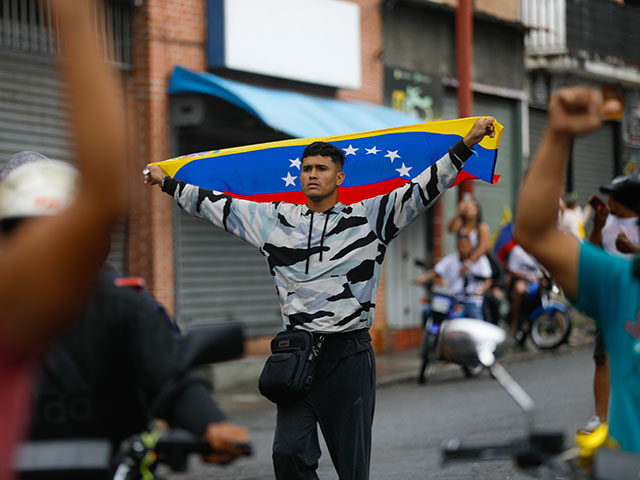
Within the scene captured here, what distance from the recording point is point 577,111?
3033 millimetres

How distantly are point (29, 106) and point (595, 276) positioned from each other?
10.3 meters

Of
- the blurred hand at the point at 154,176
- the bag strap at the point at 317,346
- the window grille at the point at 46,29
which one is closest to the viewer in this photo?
the bag strap at the point at 317,346

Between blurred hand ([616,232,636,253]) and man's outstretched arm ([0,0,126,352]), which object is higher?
man's outstretched arm ([0,0,126,352])

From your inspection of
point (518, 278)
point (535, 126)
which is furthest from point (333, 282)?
point (535, 126)

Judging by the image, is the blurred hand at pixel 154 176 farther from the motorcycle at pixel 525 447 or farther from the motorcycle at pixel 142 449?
the motorcycle at pixel 525 447

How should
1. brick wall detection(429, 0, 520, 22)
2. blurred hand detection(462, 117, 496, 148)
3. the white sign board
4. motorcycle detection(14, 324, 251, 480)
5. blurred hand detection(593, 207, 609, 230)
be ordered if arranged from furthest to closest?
brick wall detection(429, 0, 520, 22) → the white sign board → blurred hand detection(593, 207, 609, 230) → blurred hand detection(462, 117, 496, 148) → motorcycle detection(14, 324, 251, 480)

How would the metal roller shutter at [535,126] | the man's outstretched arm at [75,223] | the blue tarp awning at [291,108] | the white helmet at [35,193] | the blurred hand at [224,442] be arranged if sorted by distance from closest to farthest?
the man's outstretched arm at [75,223] → the white helmet at [35,193] → the blurred hand at [224,442] → the blue tarp awning at [291,108] → the metal roller shutter at [535,126]

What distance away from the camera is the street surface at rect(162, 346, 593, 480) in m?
8.35

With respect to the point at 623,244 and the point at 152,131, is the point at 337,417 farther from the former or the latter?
the point at 152,131

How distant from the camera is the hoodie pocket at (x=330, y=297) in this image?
5.52 m

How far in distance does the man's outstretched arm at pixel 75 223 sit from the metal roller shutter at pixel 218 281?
11.7 meters

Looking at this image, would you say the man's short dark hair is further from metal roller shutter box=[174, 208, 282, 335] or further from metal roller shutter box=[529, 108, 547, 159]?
metal roller shutter box=[529, 108, 547, 159]

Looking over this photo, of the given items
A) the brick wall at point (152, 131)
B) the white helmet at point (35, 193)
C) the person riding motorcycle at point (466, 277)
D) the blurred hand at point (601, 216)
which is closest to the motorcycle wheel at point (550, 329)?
the person riding motorcycle at point (466, 277)

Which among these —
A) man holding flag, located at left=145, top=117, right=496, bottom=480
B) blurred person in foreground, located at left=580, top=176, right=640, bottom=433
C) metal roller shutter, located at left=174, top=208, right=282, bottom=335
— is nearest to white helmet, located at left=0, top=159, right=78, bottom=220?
man holding flag, located at left=145, top=117, right=496, bottom=480
